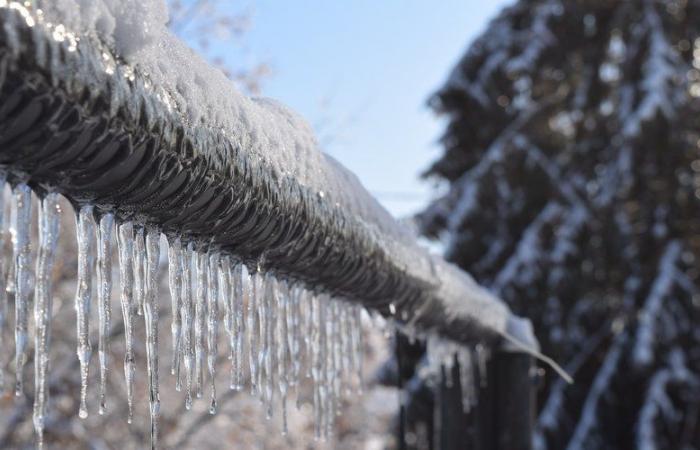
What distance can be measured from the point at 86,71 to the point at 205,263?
47cm

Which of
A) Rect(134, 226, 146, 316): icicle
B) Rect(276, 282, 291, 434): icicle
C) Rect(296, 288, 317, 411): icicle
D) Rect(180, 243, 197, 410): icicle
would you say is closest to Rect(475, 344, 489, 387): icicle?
Rect(296, 288, 317, 411): icicle

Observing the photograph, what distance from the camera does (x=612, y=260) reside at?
9.03 m

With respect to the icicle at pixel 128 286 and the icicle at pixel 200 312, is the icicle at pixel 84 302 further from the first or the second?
the icicle at pixel 200 312

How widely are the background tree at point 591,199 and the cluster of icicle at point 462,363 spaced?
6042 mm

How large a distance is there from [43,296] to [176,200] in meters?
0.16

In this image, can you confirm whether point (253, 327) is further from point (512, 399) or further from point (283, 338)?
point (512, 399)

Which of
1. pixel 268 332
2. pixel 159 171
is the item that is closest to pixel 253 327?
pixel 268 332

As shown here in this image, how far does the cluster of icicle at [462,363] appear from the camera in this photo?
93.7 inches

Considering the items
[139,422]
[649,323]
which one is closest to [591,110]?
[649,323]

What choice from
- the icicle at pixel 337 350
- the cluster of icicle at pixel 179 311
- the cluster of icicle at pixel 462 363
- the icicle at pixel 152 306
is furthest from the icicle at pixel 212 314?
the cluster of icicle at pixel 462 363

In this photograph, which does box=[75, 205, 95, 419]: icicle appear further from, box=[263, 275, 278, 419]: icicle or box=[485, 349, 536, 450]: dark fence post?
box=[485, 349, 536, 450]: dark fence post

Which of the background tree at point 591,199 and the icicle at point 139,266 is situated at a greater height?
the background tree at point 591,199

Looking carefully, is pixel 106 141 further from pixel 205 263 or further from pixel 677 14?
pixel 677 14

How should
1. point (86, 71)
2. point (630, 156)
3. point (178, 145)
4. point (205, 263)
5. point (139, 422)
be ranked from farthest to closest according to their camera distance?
1. point (139, 422)
2. point (630, 156)
3. point (205, 263)
4. point (178, 145)
5. point (86, 71)
